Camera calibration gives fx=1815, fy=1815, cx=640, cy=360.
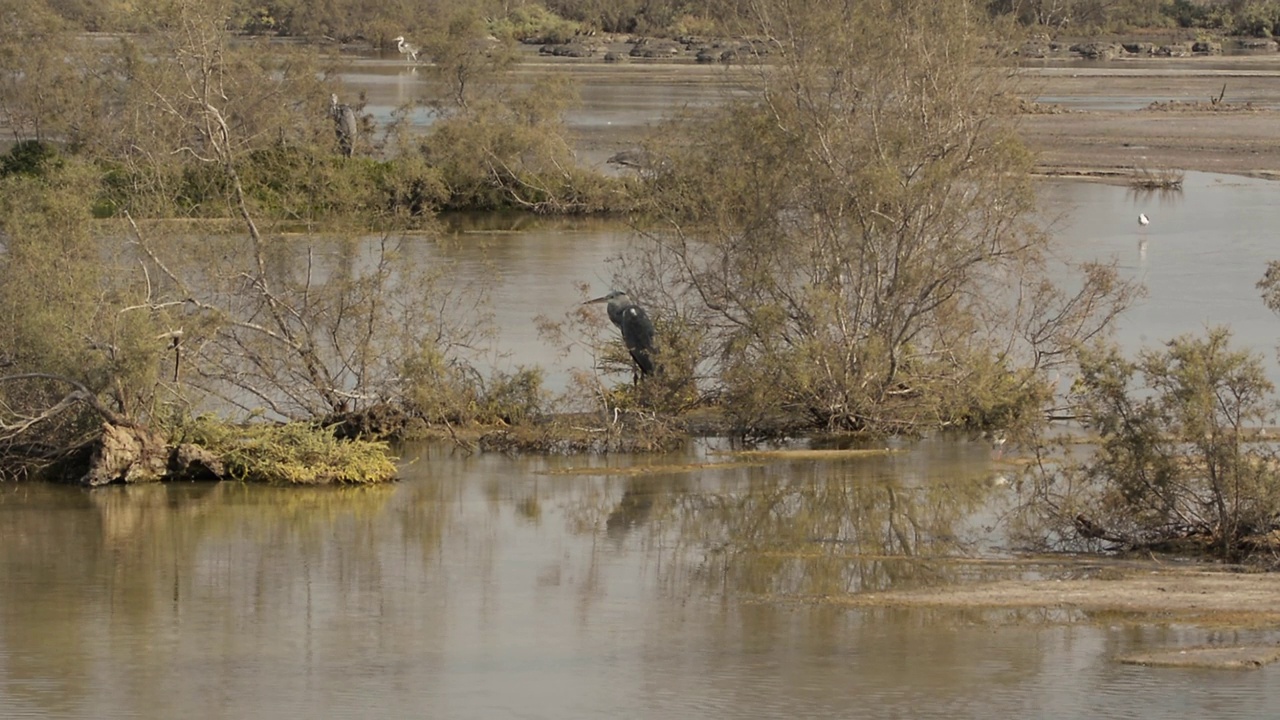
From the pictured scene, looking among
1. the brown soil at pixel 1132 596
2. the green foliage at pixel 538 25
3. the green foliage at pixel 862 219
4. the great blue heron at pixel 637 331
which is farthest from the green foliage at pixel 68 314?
the green foliage at pixel 538 25

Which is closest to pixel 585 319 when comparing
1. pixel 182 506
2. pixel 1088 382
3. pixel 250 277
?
pixel 250 277

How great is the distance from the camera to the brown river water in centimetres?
965

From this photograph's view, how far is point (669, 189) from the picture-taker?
17281 mm

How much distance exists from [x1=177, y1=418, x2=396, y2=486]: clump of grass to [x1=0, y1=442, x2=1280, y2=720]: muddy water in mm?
192

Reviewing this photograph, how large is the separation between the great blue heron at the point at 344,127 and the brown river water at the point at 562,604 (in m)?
17.1

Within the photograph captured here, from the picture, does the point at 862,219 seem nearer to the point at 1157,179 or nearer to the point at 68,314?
the point at 68,314

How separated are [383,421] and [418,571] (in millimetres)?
3742

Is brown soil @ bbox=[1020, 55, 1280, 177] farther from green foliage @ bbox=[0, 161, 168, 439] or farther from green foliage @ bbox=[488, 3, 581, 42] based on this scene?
green foliage @ bbox=[488, 3, 581, 42]

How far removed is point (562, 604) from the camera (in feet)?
38.4

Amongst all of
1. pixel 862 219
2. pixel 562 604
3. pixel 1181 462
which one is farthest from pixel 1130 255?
pixel 562 604

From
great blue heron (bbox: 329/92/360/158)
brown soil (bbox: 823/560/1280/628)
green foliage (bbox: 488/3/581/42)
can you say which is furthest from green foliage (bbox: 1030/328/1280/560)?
green foliage (bbox: 488/3/581/42)

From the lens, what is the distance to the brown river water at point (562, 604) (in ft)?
Answer: 31.7

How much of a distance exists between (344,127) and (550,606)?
942 inches

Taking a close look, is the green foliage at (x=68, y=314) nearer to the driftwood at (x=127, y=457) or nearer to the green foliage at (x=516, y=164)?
the driftwood at (x=127, y=457)
